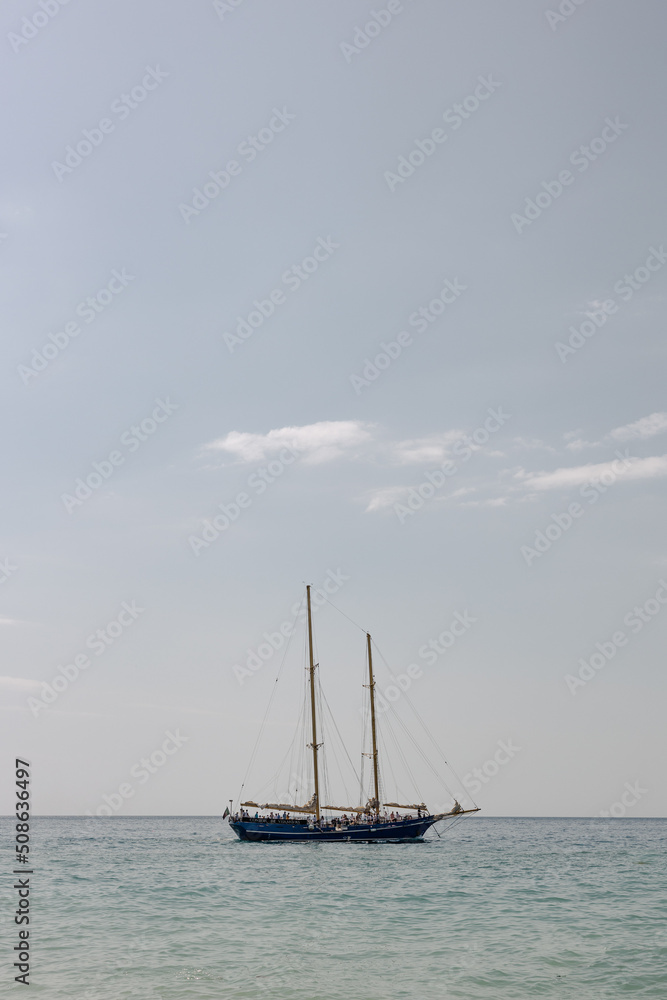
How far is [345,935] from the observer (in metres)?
25.2

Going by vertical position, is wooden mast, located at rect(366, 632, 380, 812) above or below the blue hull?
above

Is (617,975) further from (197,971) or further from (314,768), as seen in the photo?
(314,768)

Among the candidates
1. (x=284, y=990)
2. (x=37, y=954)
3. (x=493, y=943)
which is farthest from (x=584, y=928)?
(x=37, y=954)

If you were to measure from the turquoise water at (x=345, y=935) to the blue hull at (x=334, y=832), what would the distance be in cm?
3435

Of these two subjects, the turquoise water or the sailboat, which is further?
the sailboat

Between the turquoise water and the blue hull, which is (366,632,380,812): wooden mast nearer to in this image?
the blue hull

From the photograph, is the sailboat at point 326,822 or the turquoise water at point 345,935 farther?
the sailboat at point 326,822

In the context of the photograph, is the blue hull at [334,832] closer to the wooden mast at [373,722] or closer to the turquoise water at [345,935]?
the wooden mast at [373,722]

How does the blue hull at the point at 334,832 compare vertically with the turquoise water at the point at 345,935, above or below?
below

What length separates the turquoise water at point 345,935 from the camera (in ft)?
61.0

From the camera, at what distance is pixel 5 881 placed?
42438 millimetres

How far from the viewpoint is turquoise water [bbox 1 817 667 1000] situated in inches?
732

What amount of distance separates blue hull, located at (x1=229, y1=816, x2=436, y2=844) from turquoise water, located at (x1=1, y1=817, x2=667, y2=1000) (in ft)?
113

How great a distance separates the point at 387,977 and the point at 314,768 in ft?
220
